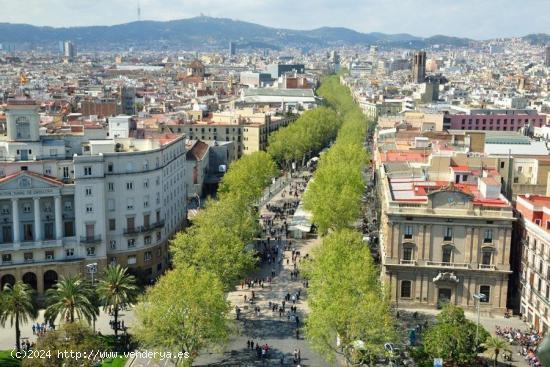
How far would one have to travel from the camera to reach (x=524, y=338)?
2286 inches

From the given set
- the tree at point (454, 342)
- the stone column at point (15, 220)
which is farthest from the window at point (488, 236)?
the stone column at point (15, 220)

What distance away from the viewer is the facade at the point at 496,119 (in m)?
161

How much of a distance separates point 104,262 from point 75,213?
20.2ft

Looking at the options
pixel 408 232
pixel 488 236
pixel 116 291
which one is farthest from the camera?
pixel 408 232

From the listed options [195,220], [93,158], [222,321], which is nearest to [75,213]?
[93,158]

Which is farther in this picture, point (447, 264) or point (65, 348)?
point (447, 264)

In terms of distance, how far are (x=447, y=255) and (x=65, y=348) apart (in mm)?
38239

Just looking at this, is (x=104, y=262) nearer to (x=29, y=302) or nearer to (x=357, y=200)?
(x=29, y=302)

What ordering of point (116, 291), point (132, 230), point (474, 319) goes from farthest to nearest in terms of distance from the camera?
point (132, 230), point (474, 319), point (116, 291)

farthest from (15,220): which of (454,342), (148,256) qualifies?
(454,342)

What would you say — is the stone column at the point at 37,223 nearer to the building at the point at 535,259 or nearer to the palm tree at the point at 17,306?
the palm tree at the point at 17,306

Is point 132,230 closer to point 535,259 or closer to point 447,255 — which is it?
point 447,255

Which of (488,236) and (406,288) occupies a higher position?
(488,236)

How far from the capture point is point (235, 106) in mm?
195375
